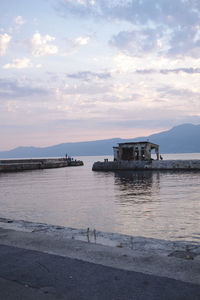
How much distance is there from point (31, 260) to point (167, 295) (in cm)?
306

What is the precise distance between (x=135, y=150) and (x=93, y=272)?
229 ft

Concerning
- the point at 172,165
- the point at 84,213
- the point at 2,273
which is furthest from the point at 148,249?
the point at 172,165

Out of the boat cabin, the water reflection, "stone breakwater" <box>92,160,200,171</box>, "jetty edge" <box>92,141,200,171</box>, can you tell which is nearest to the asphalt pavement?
the water reflection

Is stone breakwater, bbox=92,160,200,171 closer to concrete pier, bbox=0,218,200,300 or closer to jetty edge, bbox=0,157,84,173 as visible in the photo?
jetty edge, bbox=0,157,84,173

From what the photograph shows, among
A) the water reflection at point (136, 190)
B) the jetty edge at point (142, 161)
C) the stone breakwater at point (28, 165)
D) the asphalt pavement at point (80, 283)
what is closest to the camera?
the asphalt pavement at point (80, 283)

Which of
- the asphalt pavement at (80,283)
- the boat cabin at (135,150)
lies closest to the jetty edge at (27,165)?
the boat cabin at (135,150)

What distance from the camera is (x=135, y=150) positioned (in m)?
74.4

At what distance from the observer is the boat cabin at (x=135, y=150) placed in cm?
7306

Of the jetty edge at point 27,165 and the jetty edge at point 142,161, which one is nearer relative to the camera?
the jetty edge at point 142,161

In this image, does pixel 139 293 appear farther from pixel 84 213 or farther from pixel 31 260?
pixel 84 213

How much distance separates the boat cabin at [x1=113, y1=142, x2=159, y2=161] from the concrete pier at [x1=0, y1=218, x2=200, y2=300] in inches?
2599

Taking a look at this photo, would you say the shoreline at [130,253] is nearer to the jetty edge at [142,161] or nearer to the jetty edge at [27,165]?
the jetty edge at [142,161]

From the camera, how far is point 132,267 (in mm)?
5652

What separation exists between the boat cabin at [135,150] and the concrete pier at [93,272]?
217 feet
